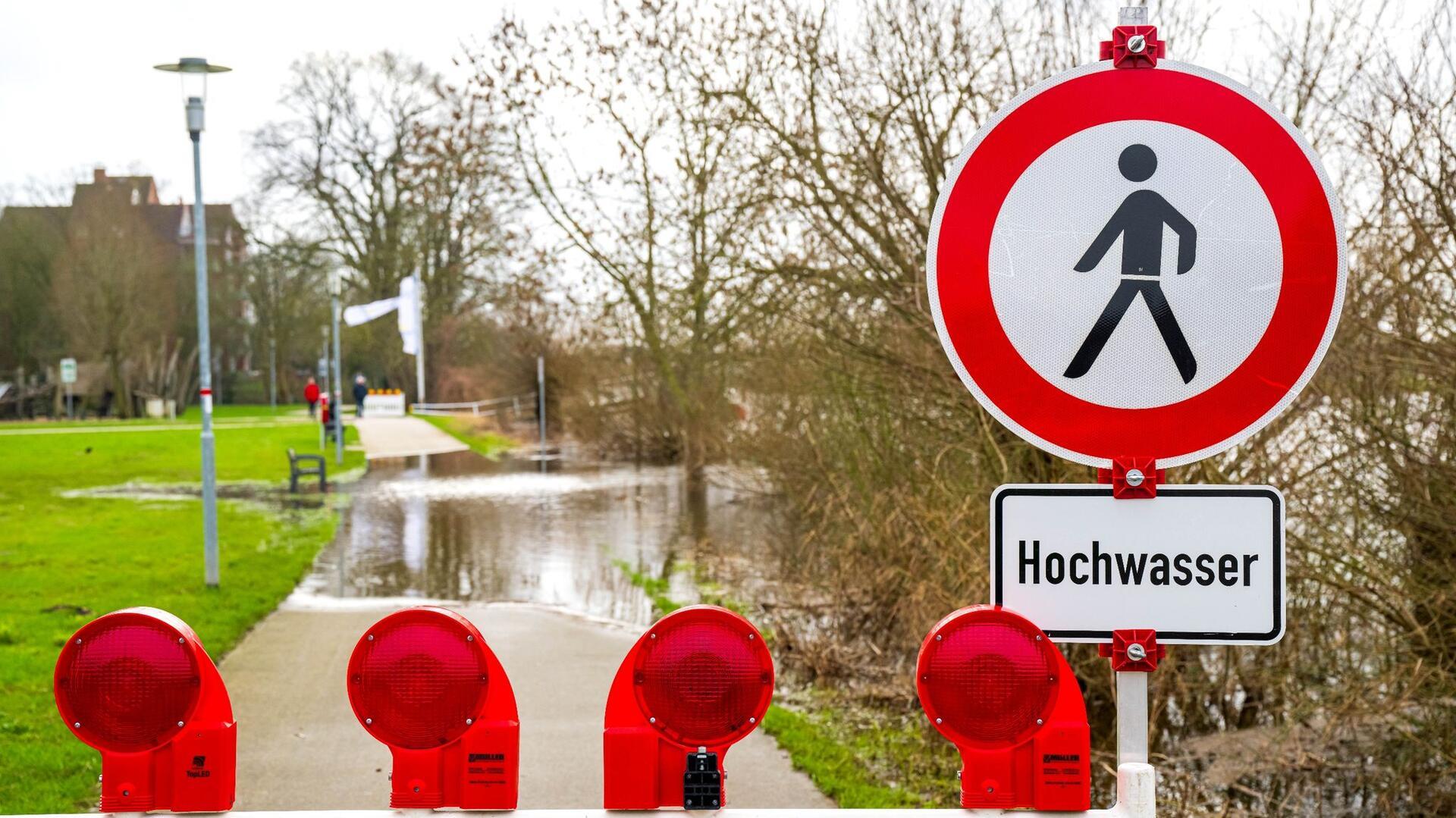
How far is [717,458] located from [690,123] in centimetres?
713

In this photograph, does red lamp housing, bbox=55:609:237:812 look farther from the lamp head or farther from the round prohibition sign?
the lamp head

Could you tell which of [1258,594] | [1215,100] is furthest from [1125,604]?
[1215,100]

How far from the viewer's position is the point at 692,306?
45.7 feet

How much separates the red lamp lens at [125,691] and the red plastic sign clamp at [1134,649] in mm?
1640

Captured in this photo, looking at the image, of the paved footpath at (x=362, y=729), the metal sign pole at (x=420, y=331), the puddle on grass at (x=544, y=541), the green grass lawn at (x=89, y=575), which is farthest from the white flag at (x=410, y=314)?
the paved footpath at (x=362, y=729)

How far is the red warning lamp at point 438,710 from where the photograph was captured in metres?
2.58

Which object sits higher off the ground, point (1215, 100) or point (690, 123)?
point (690, 123)

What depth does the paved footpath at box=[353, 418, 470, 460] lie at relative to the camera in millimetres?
34719

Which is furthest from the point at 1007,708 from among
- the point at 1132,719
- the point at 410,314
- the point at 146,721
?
the point at 410,314

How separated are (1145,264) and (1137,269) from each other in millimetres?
17

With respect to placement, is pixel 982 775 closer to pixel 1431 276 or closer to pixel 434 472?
pixel 1431 276

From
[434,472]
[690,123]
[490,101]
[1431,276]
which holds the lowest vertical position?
[434,472]

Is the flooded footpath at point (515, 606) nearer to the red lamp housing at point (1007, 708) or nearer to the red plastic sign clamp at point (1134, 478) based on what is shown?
the red lamp housing at point (1007, 708)

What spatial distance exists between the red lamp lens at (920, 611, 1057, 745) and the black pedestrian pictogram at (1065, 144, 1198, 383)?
1.57 feet
